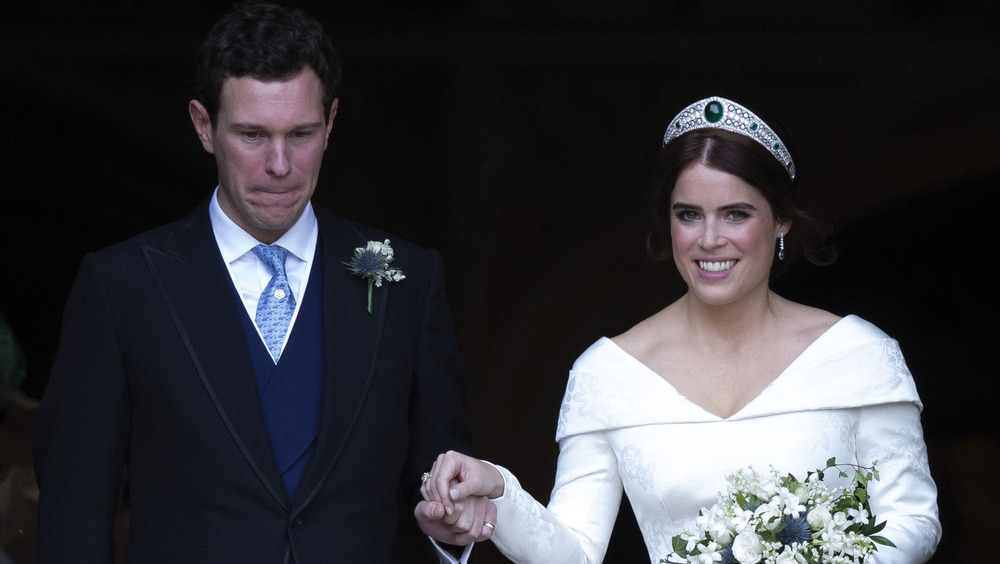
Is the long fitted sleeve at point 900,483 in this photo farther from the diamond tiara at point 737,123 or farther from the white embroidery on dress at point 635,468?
the diamond tiara at point 737,123

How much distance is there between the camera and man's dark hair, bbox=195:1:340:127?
310 cm

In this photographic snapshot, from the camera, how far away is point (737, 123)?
3.64 m

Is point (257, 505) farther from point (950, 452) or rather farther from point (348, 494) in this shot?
point (950, 452)

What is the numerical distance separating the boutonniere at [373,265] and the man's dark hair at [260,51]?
0.30 metres

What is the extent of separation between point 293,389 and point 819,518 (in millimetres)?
1077

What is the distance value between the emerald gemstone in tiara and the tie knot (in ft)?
3.68

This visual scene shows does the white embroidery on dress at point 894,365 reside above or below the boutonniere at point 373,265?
below

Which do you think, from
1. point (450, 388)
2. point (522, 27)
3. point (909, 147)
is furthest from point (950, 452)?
point (450, 388)

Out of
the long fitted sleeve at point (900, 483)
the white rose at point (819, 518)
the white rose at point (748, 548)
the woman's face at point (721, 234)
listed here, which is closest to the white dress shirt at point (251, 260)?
the woman's face at point (721, 234)

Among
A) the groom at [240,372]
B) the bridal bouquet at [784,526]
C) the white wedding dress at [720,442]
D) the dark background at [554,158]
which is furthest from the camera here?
the dark background at [554,158]

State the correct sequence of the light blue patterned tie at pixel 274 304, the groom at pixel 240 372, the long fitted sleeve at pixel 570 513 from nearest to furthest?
the groom at pixel 240 372 → the light blue patterned tie at pixel 274 304 → the long fitted sleeve at pixel 570 513

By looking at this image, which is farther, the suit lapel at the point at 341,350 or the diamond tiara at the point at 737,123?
the diamond tiara at the point at 737,123

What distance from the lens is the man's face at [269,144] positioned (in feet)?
10.1

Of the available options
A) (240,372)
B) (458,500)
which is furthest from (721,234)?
(240,372)
